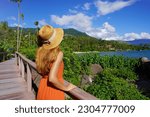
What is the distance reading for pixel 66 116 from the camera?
2.81m

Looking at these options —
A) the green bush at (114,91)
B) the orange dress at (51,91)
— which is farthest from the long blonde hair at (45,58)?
the green bush at (114,91)

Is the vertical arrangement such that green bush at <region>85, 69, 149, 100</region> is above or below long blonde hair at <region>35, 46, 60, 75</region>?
below

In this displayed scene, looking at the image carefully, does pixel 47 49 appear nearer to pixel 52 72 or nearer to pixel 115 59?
pixel 52 72

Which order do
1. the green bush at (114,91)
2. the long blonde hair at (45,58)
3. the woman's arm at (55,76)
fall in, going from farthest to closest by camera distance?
the green bush at (114,91)
the long blonde hair at (45,58)
the woman's arm at (55,76)

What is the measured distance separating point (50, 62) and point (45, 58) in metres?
0.07

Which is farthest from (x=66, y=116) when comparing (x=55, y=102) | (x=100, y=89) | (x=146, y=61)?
(x=146, y=61)

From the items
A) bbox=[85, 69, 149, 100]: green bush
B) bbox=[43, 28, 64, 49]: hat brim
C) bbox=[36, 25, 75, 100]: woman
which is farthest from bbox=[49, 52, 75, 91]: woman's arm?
bbox=[85, 69, 149, 100]: green bush

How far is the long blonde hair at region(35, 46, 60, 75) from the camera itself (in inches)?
115

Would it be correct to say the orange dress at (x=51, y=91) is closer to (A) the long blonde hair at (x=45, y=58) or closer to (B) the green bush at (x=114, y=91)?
(A) the long blonde hair at (x=45, y=58)

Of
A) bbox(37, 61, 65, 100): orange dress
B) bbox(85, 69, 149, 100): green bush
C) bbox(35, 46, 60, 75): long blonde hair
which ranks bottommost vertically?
bbox(85, 69, 149, 100): green bush

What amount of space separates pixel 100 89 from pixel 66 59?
22.9 ft

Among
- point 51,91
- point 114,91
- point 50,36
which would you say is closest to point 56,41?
point 50,36

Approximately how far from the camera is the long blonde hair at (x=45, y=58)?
115 inches

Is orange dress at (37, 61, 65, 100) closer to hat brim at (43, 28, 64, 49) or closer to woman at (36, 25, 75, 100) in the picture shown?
woman at (36, 25, 75, 100)
